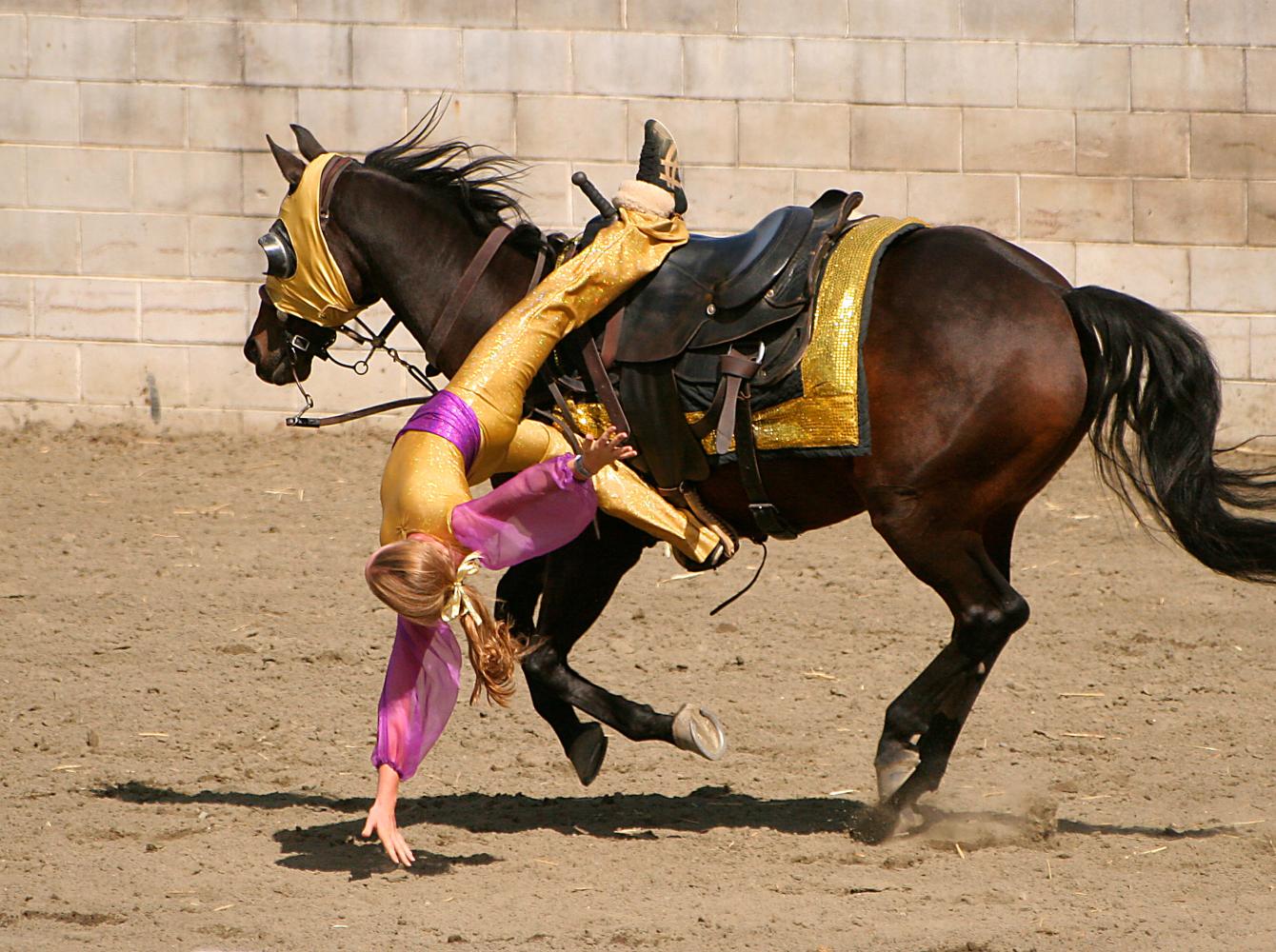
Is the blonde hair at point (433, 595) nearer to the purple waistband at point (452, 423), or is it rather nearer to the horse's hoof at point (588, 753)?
the purple waistband at point (452, 423)

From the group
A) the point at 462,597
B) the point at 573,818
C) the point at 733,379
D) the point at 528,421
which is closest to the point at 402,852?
the point at 462,597

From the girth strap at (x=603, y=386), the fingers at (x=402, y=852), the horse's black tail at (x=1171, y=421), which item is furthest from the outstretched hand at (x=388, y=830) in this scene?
the horse's black tail at (x=1171, y=421)

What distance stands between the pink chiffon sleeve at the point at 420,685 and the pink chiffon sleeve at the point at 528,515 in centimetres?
23

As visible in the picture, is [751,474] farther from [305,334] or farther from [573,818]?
[305,334]

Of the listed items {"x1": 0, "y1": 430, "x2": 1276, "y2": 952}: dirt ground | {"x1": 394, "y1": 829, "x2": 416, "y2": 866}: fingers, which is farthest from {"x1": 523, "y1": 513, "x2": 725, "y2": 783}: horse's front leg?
{"x1": 394, "y1": 829, "x2": 416, "y2": 866}: fingers

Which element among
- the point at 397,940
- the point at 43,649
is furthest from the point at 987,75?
the point at 397,940

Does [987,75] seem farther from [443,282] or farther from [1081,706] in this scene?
[443,282]

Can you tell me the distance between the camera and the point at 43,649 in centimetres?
530

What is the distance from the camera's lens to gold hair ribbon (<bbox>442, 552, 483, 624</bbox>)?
11.1 feet

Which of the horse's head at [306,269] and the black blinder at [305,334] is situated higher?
the horse's head at [306,269]

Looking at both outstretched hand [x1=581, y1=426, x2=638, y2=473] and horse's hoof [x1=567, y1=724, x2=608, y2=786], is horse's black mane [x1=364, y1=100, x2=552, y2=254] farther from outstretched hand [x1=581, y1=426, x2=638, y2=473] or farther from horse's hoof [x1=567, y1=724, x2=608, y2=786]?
horse's hoof [x1=567, y1=724, x2=608, y2=786]

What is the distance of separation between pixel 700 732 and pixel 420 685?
2.60ft

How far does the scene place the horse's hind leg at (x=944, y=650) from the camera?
3803 mm

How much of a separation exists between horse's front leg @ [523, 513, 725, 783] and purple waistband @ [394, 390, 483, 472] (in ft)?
2.09
